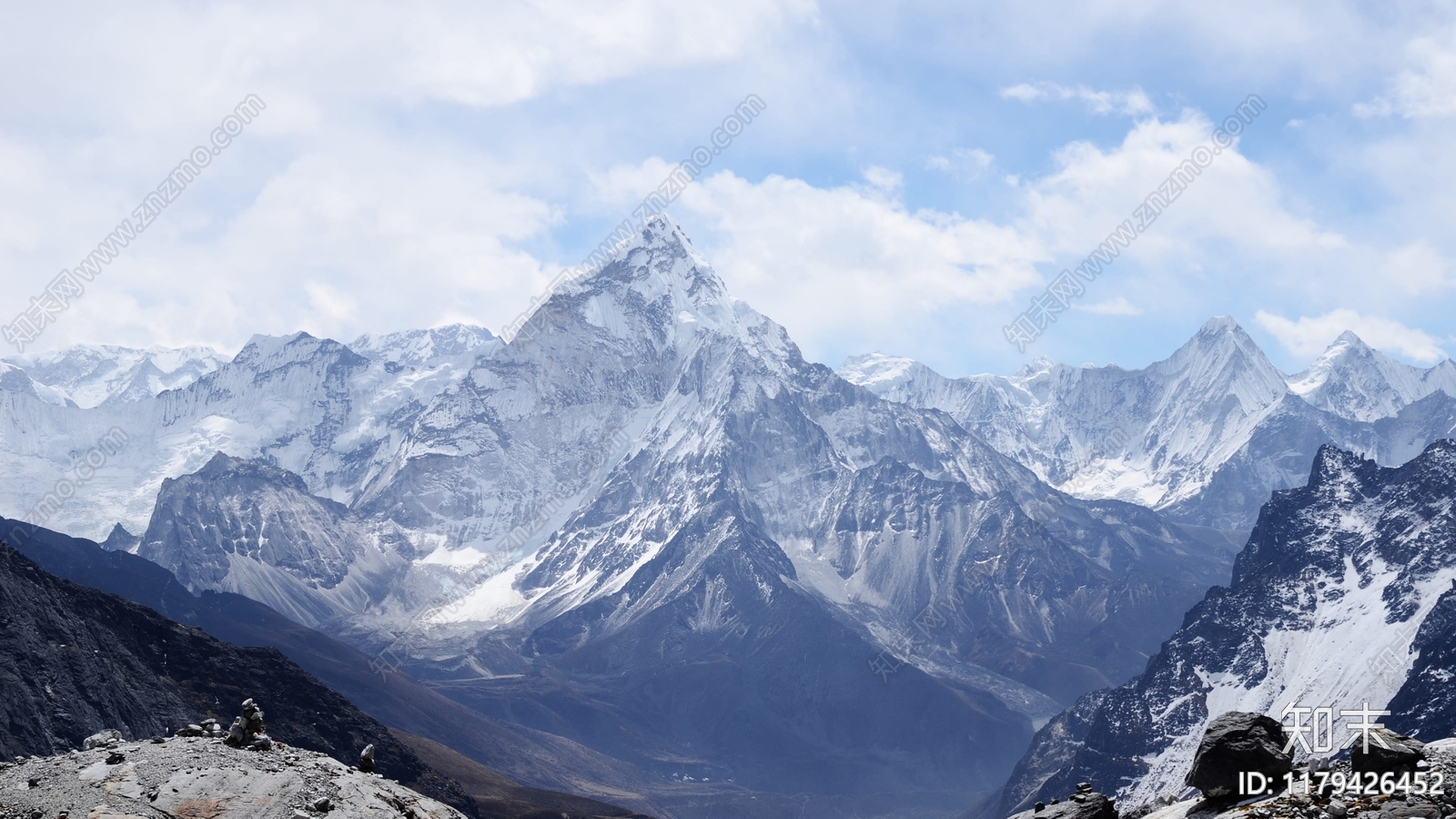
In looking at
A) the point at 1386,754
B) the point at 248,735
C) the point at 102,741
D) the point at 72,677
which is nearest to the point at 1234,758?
the point at 1386,754

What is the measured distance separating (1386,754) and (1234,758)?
479 centimetres

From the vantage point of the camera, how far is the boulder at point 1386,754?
35906mm

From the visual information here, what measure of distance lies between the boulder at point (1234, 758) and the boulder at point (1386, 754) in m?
3.23

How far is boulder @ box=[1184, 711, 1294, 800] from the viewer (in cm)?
3959

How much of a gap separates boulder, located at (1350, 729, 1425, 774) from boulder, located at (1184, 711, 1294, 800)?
323 centimetres

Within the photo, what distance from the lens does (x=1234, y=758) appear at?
3984 cm

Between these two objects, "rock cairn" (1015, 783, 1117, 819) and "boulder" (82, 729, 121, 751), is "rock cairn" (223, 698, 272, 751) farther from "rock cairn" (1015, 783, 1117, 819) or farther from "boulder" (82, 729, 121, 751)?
"rock cairn" (1015, 783, 1117, 819)

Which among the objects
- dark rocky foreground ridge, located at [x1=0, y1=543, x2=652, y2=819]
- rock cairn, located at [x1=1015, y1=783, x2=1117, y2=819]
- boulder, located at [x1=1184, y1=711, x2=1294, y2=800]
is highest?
boulder, located at [x1=1184, y1=711, x2=1294, y2=800]

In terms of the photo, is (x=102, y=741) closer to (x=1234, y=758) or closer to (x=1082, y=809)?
(x=1082, y=809)

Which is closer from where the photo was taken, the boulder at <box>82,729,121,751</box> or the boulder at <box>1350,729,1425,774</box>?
the boulder at <box>1350,729,1425,774</box>

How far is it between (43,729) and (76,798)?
12415cm

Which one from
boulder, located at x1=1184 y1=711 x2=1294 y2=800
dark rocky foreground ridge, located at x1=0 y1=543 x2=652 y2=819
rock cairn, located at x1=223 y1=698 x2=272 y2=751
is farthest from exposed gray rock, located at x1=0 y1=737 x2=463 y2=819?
dark rocky foreground ridge, located at x1=0 y1=543 x2=652 y2=819

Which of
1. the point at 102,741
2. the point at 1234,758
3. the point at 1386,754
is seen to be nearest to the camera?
the point at 1386,754

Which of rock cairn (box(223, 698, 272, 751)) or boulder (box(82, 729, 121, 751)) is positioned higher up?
rock cairn (box(223, 698, 272, 751))
